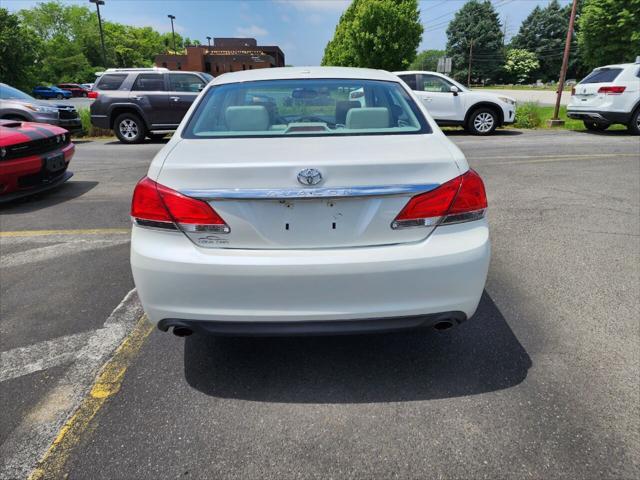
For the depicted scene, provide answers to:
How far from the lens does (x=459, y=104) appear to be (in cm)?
1334

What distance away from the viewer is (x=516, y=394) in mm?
2414

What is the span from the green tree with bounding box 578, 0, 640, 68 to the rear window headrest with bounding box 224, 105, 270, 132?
32.9m

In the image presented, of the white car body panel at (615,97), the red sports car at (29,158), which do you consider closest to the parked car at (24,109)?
the red sports car at (29,158)

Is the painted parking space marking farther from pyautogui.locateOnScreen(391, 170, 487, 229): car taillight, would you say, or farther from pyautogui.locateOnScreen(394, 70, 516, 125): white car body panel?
pyautogui.locateOnScreen(394, 70, 516, 125): white car body panel

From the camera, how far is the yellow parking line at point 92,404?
6.53 ft

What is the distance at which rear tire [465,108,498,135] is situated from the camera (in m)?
13.5

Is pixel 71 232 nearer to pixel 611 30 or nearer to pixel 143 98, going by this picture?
pixel 143 98

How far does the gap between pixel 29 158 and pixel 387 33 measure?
1068 inches

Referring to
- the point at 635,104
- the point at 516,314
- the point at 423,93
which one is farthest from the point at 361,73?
the point at 635,104

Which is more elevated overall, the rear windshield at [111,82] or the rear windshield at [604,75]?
the rear windshield at [604,75]

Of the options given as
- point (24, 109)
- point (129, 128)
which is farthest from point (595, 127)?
point (24, 109)

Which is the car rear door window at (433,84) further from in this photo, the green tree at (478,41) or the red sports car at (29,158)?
the green tree at (478,41)

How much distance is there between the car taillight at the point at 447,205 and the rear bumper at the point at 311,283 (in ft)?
0.19

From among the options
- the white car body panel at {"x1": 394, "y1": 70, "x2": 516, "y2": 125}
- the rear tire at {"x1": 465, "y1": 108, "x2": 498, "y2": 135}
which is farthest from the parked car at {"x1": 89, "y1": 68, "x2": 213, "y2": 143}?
the rear tire at {"x1": 465, "y1": 108, "x2": 498, "y2": 135}
